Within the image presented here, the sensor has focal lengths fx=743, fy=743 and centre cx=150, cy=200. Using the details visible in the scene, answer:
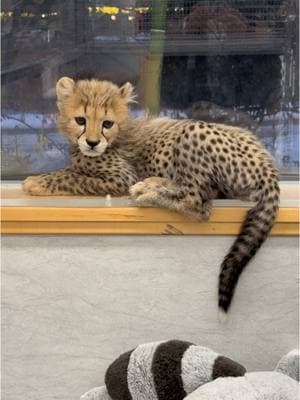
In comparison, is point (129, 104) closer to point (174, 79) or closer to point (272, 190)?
point (174, 79)

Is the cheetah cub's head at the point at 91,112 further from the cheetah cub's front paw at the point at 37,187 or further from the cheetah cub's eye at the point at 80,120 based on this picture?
the cheetah cub's front paw at the point at 37,187

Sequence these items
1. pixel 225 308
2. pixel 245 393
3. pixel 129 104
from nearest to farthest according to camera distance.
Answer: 1. pixel 245 393
2. pixel 225 308
3. pixel 129 104

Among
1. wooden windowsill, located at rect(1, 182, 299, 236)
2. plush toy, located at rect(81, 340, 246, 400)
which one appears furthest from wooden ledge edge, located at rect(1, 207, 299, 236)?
Result: plush toy, located at rect(81, 340, 246, 400)

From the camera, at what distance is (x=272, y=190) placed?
59.4 inches

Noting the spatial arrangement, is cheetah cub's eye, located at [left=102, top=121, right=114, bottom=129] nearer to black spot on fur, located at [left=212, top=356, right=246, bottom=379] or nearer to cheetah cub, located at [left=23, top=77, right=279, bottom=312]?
cheetah cub, located at [left=23, top=77, right=279, bottom=312]

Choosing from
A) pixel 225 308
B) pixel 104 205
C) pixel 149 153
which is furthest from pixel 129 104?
pixel 225 308

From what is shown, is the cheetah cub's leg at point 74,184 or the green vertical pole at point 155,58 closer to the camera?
the cheetah cub's leg at point 74,184

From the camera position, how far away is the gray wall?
1552 mm

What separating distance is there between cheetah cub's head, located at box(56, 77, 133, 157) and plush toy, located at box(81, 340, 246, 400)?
0.45 m

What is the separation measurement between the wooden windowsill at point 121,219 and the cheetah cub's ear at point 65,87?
0.78 feet

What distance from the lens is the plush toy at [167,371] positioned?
1376 mm

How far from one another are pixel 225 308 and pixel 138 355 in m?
0.22

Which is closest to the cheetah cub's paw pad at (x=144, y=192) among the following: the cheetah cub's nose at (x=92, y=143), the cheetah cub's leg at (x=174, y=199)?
the cheetah cub's leg at (x=174, y=199)

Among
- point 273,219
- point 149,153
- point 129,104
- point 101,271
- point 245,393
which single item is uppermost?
point 129,104
